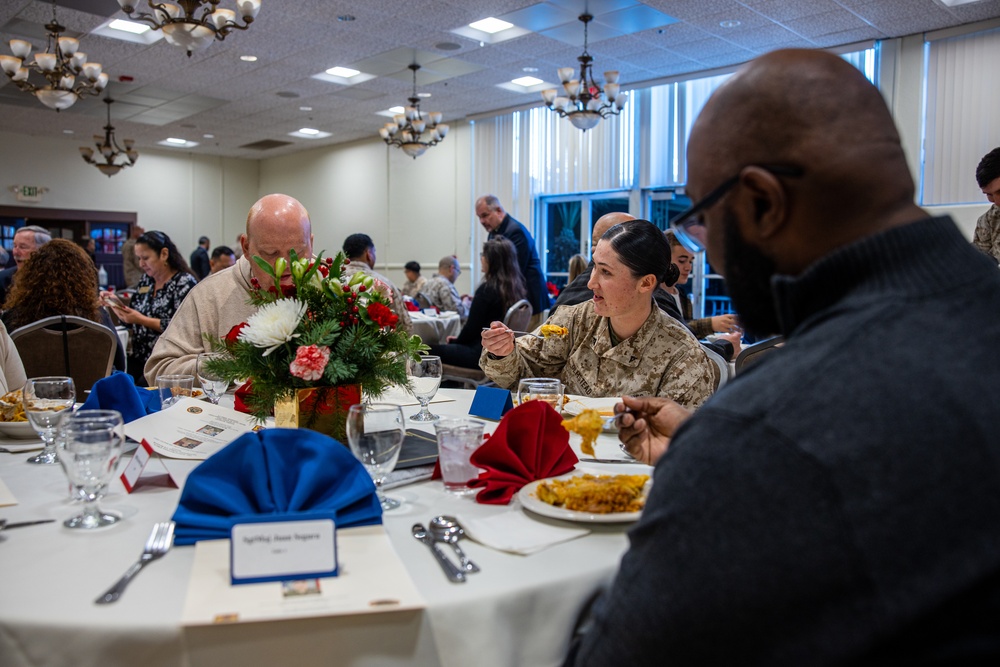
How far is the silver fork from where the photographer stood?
37.0 inches

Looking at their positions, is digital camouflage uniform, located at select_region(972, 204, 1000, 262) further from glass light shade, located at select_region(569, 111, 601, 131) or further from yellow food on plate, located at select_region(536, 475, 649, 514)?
yellow food on plate, located at select_region(536, 475, 649, 514)

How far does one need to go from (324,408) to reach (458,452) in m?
0.37

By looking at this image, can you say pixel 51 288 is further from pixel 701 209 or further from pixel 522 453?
pixel 701 209

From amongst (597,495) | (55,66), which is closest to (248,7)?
(55,66)

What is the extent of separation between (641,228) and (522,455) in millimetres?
1266

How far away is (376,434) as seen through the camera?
1301 mm

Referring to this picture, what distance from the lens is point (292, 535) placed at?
3.32ft

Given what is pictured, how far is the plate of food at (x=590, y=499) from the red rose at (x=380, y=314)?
506 millimetres

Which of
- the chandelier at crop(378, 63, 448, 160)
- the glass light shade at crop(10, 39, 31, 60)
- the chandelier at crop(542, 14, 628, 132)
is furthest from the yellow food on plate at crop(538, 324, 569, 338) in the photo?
the chandelier at crop(378, 63, 448, 160)

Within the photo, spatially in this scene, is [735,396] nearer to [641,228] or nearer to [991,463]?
[991,463]

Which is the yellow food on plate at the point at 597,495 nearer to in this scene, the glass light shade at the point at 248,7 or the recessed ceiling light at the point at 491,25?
the glass light shade at the point at 248,7

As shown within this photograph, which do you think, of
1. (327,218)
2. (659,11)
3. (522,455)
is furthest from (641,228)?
(327,218)

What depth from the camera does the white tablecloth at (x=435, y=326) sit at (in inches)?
268

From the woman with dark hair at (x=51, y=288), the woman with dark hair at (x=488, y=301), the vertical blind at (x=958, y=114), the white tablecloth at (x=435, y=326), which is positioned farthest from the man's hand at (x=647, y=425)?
the vertical blind at (x=958, y=114)
